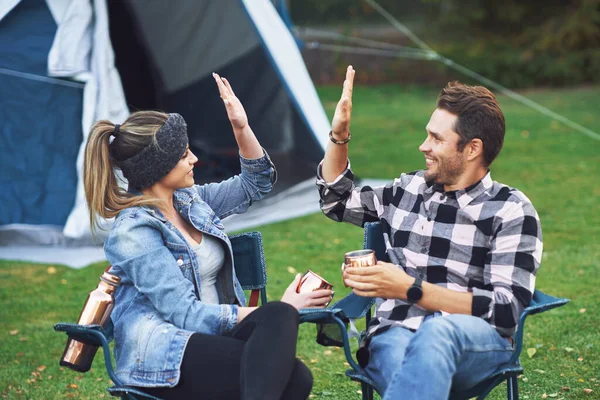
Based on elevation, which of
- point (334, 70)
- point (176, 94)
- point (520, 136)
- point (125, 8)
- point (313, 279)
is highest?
point (313, 279)

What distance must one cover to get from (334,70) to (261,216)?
32.7 ft

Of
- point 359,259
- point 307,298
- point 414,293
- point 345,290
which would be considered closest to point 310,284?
point 307,298

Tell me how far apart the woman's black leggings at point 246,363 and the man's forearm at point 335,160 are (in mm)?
589

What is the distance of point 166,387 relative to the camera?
2.38 metres

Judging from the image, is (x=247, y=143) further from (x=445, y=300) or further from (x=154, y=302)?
(x=445, y=300)

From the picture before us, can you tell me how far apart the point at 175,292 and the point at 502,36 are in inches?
563

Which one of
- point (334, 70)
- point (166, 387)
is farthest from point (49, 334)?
point (334, 70)

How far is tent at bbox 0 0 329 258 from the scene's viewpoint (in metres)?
5.70

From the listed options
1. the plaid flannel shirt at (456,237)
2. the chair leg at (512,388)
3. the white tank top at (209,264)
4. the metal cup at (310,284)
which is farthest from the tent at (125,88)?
the chair leg at (512,388)

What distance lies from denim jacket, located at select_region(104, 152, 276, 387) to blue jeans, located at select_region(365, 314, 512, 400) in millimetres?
458

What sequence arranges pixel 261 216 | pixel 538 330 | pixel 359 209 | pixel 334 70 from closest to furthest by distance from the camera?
pixel 359 209 → pixel 538 330 → pixel 261 216 → pixel 334 70

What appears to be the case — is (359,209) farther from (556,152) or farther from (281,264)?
(556,152)

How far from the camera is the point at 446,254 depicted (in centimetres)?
263

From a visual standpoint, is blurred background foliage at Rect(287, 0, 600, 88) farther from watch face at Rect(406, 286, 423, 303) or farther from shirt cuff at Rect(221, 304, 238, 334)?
shirt cuff at Rect(221, 304, 238, 334)
